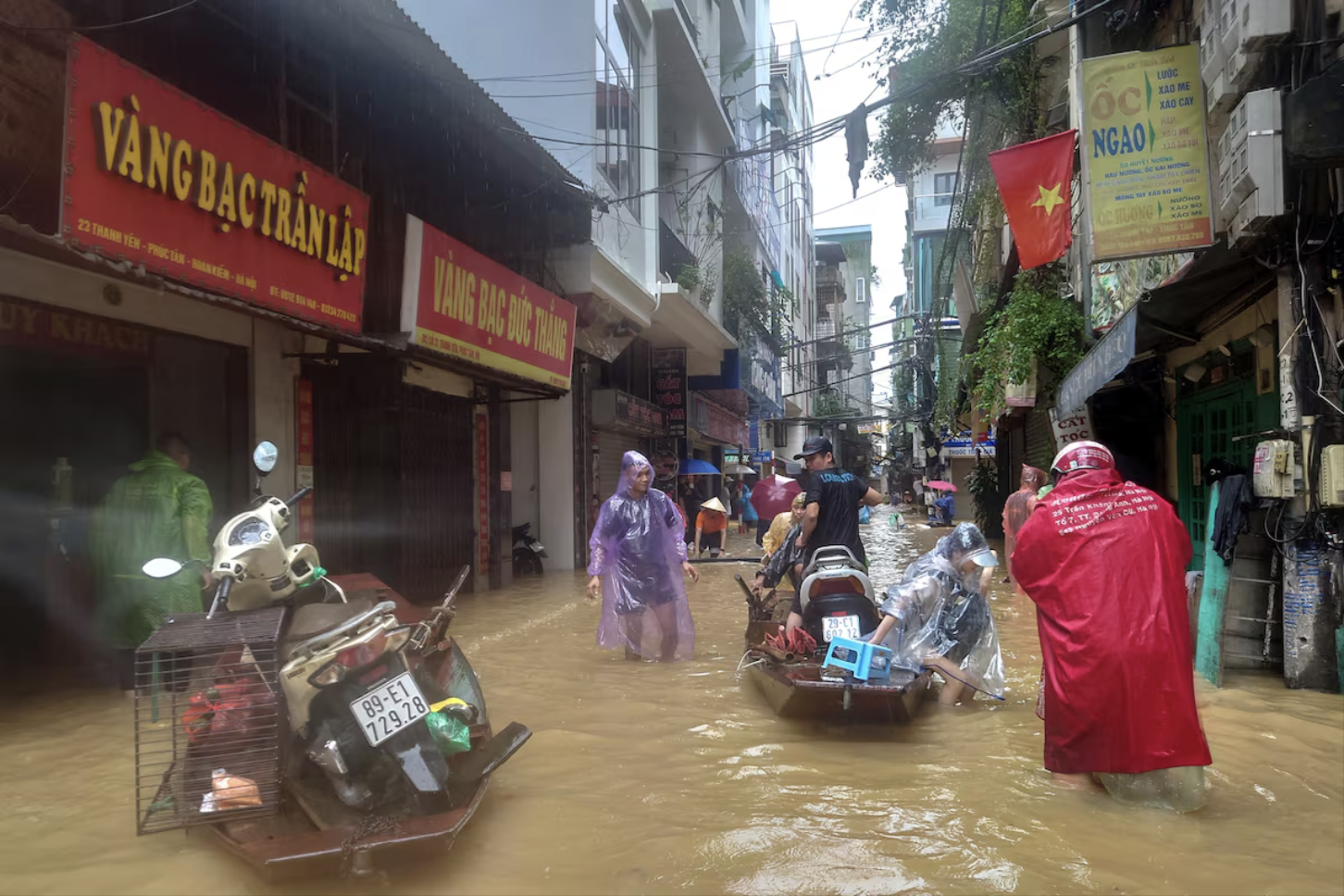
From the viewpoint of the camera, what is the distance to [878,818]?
385cm

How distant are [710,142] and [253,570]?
1881cm

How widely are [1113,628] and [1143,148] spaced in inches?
203

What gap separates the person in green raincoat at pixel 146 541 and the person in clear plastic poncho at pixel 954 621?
4425 millimetres

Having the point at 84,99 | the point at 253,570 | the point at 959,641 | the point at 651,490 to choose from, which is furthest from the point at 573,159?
the point at 253,570

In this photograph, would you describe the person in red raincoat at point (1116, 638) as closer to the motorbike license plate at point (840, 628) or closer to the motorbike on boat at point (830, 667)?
the motorbike on boat at point (830, 667)

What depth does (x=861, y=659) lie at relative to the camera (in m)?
4.77

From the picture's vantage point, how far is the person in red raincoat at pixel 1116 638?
12.4 ft

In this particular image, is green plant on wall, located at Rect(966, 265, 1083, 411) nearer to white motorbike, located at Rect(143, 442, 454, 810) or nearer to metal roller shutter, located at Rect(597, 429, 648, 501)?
metal roller shutter, located at Rect(597, 429, 648, 501)

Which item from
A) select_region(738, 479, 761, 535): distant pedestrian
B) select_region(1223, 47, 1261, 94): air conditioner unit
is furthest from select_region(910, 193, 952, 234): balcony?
select_region(1223, 47, 1261, 94): air conditioner unit

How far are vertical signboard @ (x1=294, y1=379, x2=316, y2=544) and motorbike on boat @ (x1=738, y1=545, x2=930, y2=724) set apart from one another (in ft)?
15.5

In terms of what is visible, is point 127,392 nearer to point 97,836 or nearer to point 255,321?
point 255,321

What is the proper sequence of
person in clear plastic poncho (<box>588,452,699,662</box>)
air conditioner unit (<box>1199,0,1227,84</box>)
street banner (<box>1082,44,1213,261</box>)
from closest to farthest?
air conditioner unit (<box>1199,0,1227,84</box>)
person in clear plastic poncho (<box>588,452,699,662</box>)
street banner (<box>1082,44,1213,261</box>)

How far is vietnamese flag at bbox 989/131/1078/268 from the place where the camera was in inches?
427

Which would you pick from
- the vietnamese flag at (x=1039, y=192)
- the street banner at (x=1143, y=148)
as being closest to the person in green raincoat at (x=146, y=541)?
the street banner at (x=1143, y=148)
